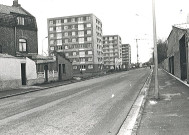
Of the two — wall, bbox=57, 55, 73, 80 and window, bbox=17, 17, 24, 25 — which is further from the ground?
A: window, bbox=17, 17, 24, 25

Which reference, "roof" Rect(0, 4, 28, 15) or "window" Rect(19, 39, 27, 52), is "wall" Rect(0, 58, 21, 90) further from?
"roof" Rect(0, 4, 28, 15)

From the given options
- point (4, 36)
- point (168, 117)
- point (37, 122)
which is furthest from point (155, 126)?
point (4, 36)

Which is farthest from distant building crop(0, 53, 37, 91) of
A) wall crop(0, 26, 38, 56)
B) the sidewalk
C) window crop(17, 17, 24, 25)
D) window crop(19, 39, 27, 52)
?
the sidewalk

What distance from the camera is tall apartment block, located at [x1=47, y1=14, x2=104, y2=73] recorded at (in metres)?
92.9

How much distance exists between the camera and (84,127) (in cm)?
735

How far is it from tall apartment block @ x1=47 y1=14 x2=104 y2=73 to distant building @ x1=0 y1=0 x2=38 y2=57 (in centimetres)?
5624

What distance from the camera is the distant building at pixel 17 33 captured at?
31255mm

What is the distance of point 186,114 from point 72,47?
88.3 meters

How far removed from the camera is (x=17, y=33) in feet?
107

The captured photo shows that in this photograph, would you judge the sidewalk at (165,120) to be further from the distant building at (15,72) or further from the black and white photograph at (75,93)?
the distant building at (15,72)

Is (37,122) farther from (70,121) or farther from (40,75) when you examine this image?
(40,75)

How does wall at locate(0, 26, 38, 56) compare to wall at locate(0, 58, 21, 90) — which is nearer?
wall at locate(0, 58, 21, 90)

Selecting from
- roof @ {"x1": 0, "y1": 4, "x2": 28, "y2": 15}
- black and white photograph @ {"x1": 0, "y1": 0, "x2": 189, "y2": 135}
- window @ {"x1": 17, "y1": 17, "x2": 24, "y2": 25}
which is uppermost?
roof @ {"x1": 0, "y1": 4, "x2": 28, "y2": 15}

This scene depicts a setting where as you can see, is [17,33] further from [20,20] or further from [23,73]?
[23,73]
